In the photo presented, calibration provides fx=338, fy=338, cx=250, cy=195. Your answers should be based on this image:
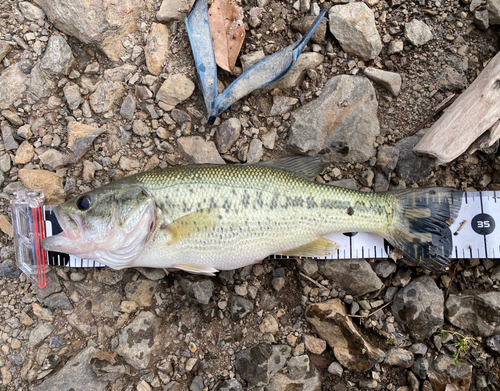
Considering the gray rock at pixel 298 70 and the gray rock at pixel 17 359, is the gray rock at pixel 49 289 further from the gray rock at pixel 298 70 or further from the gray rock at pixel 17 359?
the gray rock at pixel 298 70

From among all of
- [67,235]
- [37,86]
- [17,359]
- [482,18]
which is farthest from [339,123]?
[17,359]

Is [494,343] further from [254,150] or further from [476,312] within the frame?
[254,150]

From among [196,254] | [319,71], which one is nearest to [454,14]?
[319,71]

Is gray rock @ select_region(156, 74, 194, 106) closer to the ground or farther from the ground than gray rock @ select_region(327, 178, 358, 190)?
farther from the ground

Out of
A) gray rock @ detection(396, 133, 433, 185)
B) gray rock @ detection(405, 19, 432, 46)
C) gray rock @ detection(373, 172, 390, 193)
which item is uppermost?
gray rock @ detection(405, 19, 432, 46)

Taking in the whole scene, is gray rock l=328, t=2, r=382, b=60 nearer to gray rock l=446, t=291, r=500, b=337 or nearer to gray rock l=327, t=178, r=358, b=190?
gray rock l=327, t=178, r=358, b=190

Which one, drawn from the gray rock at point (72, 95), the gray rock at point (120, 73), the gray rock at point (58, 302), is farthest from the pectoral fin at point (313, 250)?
the gray rock at point (72, 95)

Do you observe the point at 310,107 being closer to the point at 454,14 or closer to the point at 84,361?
the point at 454,14

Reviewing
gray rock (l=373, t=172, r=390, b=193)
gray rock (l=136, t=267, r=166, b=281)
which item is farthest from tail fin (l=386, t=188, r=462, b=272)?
gray rock (l=136, t=267, r=166, b=281)

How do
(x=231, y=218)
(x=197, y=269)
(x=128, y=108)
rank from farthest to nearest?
(x=128, y=108)
(x=197, y=269)
(x=231, y=218)
